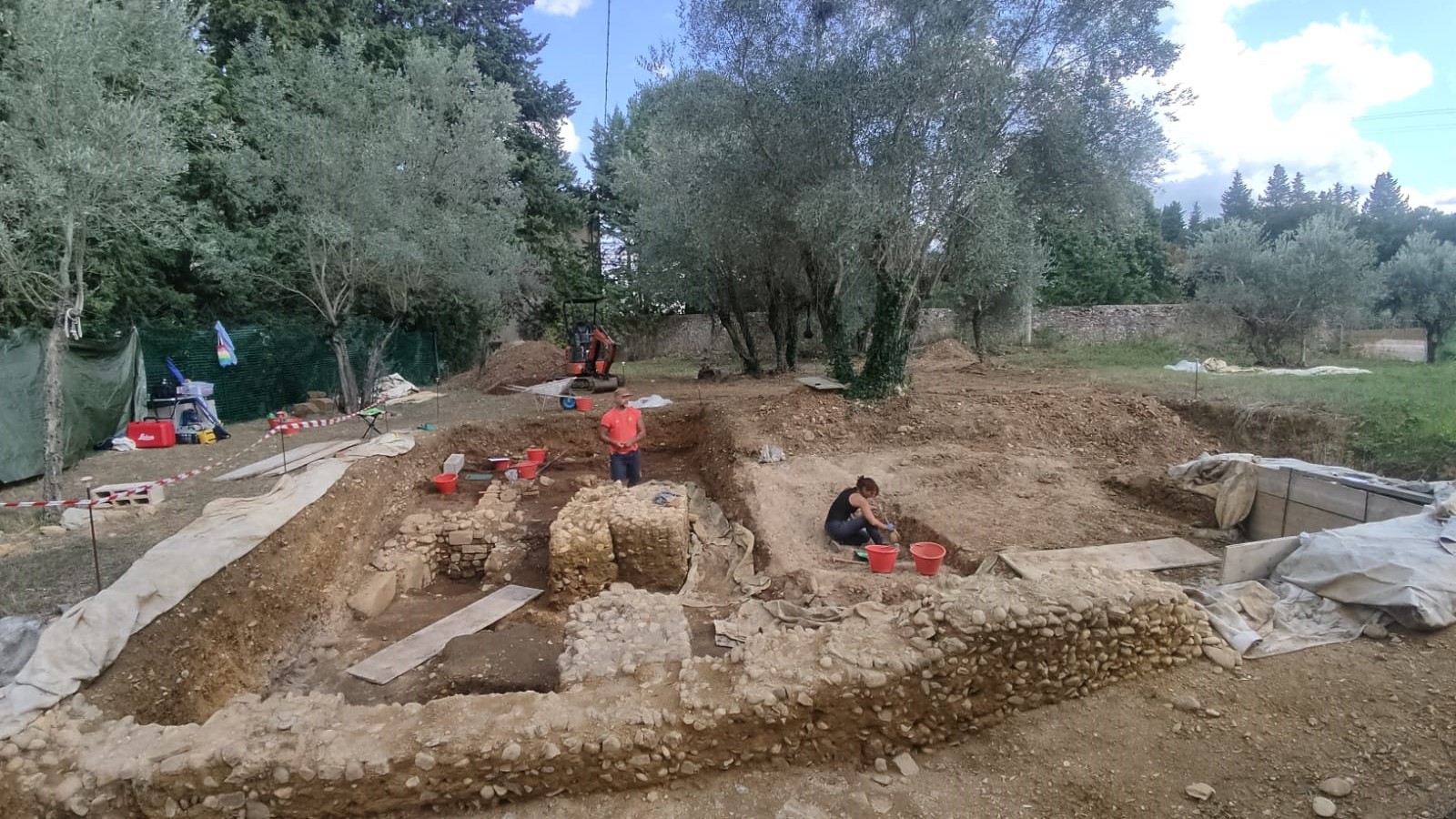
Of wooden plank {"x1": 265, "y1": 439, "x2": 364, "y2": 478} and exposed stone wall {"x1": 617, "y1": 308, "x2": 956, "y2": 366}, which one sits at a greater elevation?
exposed stone wall {"x1": 617, "y1": 308, "x2": 956, "y2": 366}

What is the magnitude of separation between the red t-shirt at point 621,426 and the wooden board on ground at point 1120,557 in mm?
4901

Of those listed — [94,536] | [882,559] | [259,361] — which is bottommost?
[882,559]

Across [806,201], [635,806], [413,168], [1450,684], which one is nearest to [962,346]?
[806,201]

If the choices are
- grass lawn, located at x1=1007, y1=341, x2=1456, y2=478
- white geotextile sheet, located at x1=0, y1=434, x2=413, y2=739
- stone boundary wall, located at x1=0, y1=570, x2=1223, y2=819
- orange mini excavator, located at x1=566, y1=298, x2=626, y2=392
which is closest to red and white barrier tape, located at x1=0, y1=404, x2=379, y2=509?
white geotextile sheet, located at x1=0, y1=434, x2=413, y2=739

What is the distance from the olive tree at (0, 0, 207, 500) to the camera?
20.8ft

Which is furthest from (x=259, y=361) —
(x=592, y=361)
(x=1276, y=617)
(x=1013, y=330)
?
(x=1013, y=330)

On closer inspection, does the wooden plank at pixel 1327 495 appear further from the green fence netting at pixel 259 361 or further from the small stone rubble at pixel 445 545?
the green fence netting at pixel 259 361

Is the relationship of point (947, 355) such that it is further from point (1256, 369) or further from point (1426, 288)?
point (1426, 288)

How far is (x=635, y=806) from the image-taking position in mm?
3941

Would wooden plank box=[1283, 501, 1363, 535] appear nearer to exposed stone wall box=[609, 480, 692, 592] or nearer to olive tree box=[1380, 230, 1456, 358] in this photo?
exposed stone wall box=[609, 480, 692, 592]

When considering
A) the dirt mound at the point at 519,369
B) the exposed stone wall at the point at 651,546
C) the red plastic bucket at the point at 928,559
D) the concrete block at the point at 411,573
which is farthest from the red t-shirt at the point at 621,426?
the dirt mound at the point at 519,369

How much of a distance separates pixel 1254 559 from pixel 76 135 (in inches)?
436

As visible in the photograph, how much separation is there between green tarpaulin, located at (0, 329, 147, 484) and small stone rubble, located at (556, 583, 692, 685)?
720 cm

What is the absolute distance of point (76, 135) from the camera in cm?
643
